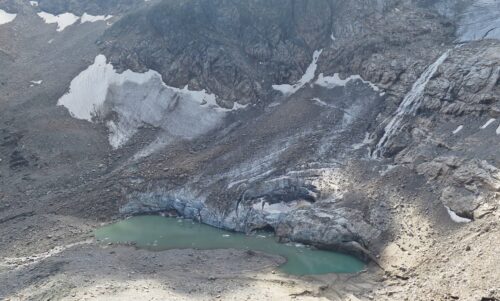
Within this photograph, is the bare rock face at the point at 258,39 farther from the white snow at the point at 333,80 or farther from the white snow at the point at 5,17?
the white snow at the point at 5,17

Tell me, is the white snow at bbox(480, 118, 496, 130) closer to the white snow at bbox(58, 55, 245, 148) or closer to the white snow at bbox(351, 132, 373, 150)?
the white snow at bbox(351, 132, 373, 150)

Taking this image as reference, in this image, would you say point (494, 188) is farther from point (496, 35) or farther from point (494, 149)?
point (496, 35)

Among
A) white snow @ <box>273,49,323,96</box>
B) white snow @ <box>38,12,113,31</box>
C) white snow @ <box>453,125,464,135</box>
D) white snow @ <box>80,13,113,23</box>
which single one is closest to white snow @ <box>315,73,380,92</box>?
white snow @ <box>273,49,323,96</box>

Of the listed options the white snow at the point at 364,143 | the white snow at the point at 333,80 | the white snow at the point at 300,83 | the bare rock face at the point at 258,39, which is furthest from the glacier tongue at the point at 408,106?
the white snow at the point at 300,83

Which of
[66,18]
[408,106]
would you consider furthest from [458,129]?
[66,18]

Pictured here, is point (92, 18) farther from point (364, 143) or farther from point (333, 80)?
point (364, 143)

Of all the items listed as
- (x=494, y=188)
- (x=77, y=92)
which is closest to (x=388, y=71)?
(x=494, y=188)
